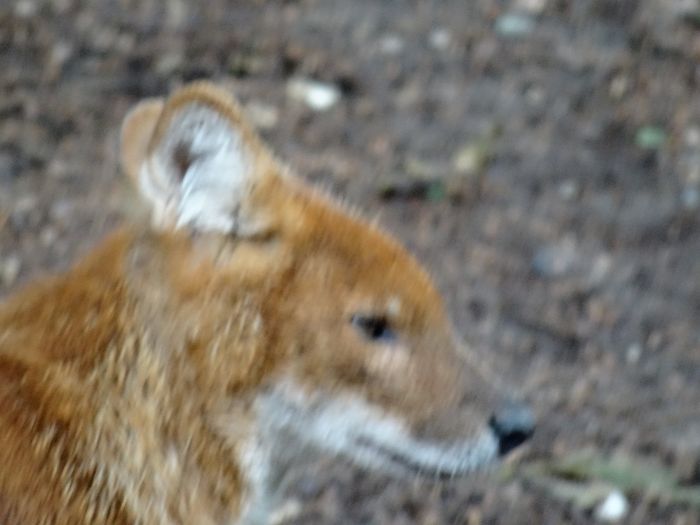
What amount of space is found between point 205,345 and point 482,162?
9.82 feet

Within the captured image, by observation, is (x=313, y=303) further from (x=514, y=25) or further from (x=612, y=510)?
(x=514, y=25)

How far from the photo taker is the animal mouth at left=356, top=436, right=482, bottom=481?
3.01 metres

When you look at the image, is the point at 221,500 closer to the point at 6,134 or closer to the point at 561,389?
the point at 561,389

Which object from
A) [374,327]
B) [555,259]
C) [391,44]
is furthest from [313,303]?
[391,44]

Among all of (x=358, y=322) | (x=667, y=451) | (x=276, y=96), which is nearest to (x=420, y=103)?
(x=276, y=96)

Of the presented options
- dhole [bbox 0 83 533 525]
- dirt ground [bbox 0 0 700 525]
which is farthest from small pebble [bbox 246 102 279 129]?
dhole [bbox 0 83 533 525]

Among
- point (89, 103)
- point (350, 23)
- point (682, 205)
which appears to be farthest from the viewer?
point (350, 23)

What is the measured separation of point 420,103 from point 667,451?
7.61 ft

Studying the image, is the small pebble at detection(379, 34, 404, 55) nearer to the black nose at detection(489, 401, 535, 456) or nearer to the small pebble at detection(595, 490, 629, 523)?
the small pebble at detection(595, 490, 629, 523)

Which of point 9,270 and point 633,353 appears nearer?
point 633,353

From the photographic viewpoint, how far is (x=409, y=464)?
10.0 feet

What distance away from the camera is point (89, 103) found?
19.0ft

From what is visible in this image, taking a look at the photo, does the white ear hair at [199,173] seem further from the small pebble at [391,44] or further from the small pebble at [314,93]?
the small pebble at [391,44]

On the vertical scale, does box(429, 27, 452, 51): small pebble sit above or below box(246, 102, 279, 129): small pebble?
above
